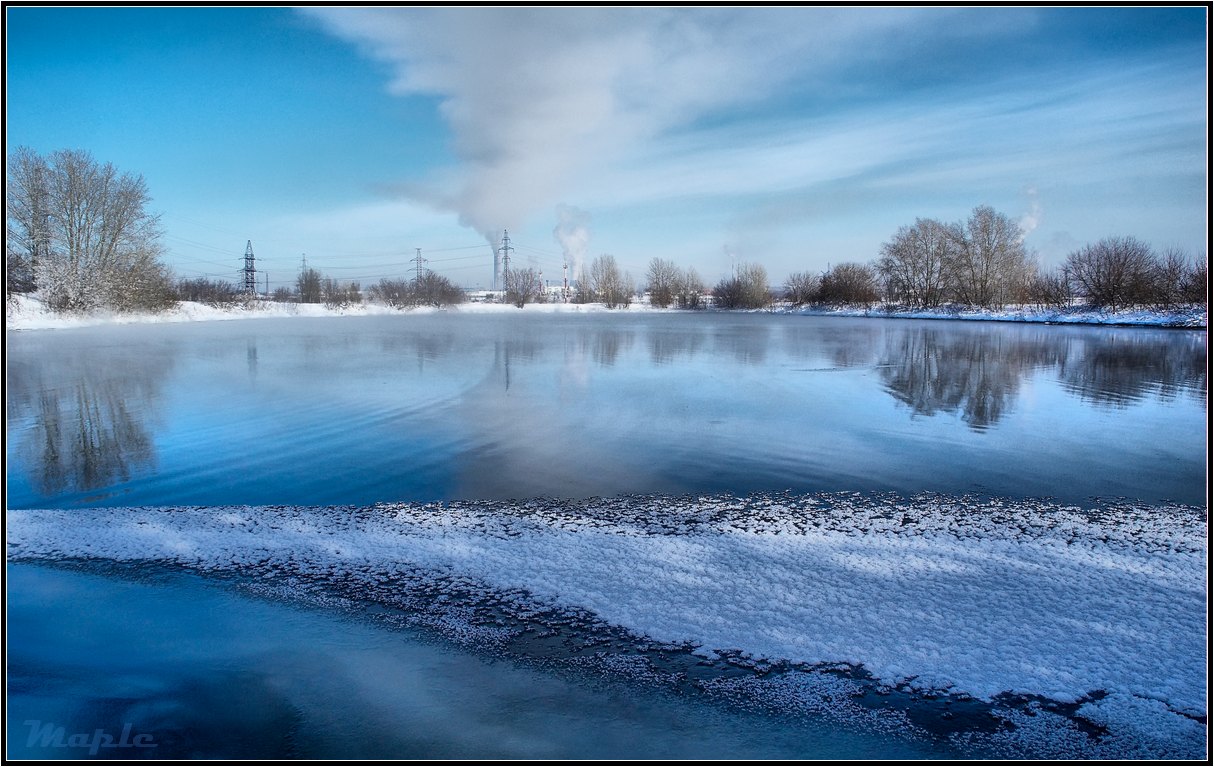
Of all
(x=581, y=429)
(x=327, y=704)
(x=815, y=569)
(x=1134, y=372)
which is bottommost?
(x=327, y=704)

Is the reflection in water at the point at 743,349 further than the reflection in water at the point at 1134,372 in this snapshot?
Yes

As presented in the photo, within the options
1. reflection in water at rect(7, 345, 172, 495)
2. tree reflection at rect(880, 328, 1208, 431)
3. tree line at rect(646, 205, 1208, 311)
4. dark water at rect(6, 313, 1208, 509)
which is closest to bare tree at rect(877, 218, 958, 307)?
tree line at rect(646, 205, 1208, 311)

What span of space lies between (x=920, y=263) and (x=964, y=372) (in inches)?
1984

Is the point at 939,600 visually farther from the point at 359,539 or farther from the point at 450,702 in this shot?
the point at 359,539

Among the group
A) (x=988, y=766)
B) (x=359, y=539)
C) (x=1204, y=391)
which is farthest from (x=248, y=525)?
(x=1204, y=391)

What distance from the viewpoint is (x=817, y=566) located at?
393 centimetres

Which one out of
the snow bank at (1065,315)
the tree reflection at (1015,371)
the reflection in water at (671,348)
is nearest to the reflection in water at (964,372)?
the tree reflection at (1015,371)

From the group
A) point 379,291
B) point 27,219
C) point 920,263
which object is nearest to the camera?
point 27,219

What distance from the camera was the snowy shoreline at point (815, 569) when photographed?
2.99 metres

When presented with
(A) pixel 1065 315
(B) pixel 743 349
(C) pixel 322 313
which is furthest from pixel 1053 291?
(C) pixel 322 313

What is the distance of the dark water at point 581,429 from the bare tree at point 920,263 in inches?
1808

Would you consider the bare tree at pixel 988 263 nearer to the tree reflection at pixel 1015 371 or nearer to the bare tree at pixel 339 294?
the tree reflection at pixel 1015 371

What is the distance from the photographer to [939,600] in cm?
353

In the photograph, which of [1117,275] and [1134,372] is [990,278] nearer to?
[1117,275]
